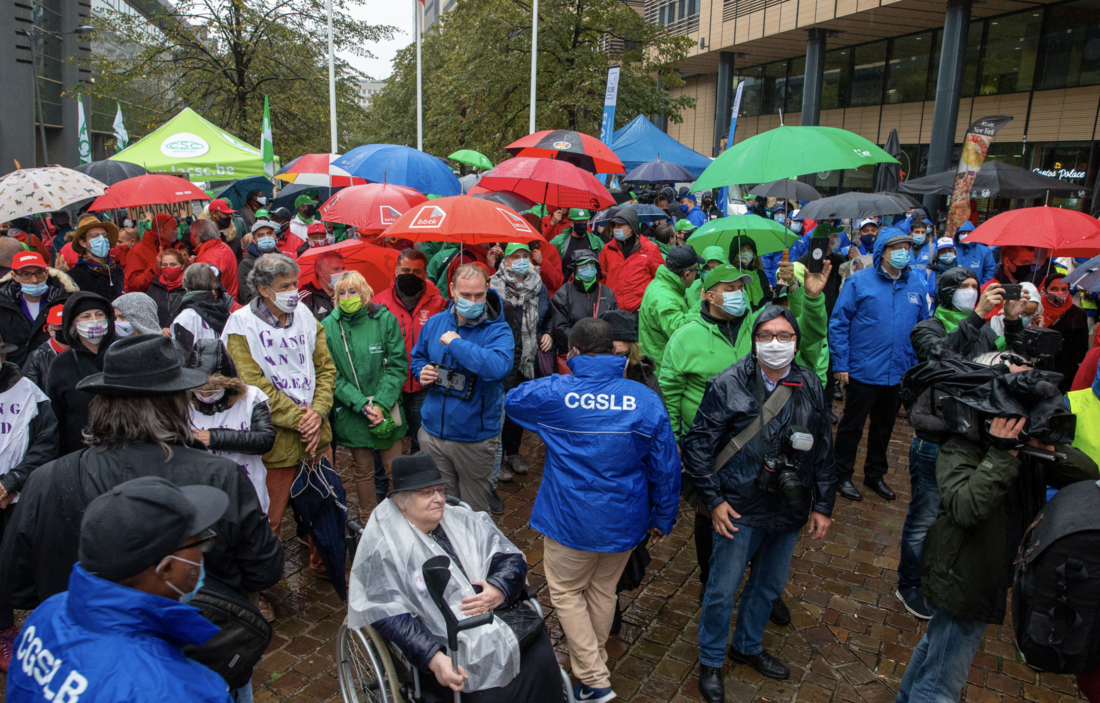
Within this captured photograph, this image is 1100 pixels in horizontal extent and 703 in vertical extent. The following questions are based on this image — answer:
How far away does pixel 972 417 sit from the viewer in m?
2.89

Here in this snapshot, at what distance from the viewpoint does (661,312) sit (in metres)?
5.43

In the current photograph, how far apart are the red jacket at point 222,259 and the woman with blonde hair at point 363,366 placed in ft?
10.1

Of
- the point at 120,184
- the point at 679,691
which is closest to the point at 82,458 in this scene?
the point at 679,691

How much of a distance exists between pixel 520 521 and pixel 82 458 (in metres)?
3.53

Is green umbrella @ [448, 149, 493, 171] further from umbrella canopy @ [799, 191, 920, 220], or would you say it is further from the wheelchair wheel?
the wheelchair wheel

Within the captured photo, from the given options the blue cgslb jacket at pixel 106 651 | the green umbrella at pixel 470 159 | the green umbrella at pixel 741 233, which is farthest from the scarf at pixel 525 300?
the green umbrella at pixel 470 159

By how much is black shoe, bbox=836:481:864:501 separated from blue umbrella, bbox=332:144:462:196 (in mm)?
4602

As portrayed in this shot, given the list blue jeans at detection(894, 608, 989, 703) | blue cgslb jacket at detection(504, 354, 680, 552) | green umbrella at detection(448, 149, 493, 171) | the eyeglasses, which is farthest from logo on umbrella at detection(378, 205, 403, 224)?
green umbrella at detection(448, 149, 493, 171)

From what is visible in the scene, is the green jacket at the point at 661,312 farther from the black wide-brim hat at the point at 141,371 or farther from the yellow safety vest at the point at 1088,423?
the black wide-brim hat at the point at 141,371

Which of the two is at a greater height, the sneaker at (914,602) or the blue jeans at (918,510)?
the blue jeans at (918,510)

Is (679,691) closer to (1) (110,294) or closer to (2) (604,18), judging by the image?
(1) (110,294)

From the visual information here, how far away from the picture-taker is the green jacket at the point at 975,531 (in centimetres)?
286

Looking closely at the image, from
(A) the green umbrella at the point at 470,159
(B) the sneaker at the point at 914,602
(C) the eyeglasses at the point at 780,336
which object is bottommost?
(B) the sneaker at the point at 914,602

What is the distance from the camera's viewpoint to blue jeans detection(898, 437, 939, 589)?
435 cm
